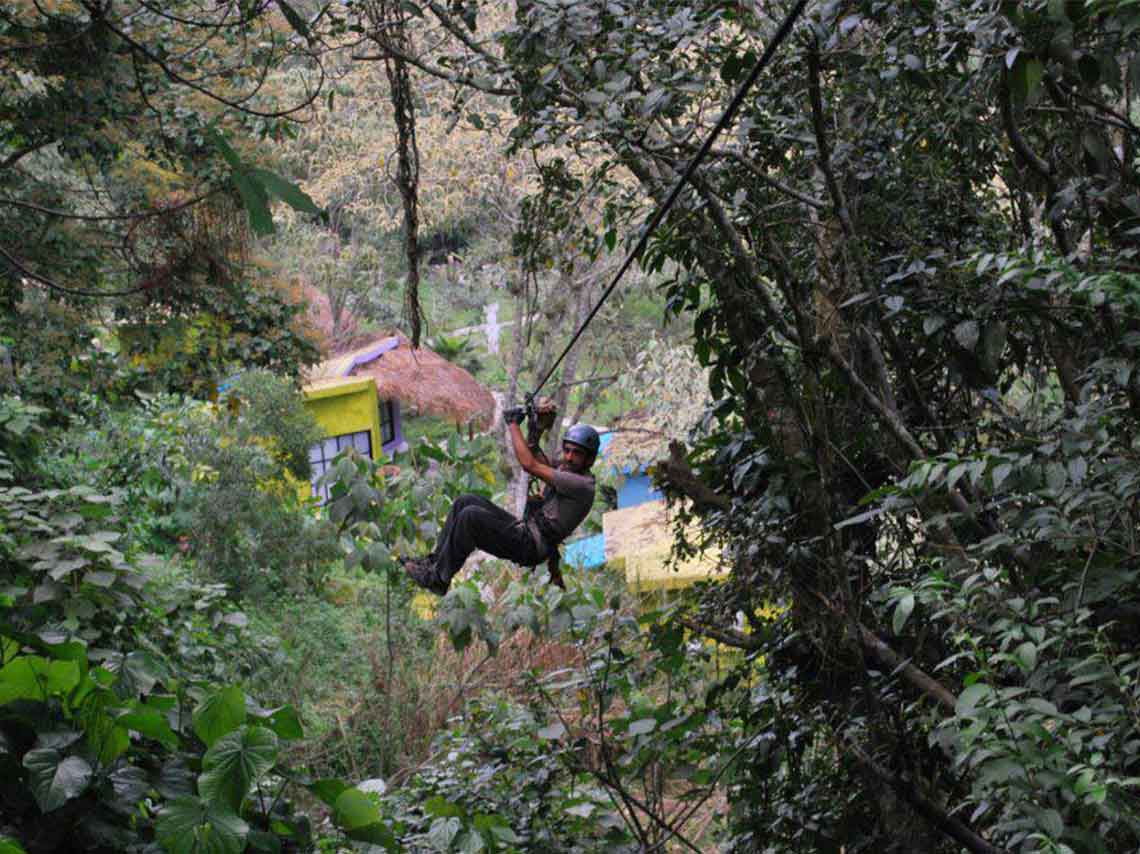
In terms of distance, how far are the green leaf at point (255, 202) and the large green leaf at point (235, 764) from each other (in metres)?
0.89

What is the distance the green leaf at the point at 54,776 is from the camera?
1.78 m

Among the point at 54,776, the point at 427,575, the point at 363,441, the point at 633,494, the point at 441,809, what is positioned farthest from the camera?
the point at 633,494

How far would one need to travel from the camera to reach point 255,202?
4.25 feet

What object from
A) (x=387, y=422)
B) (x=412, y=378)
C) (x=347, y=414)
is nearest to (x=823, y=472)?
(x=412, y=378)

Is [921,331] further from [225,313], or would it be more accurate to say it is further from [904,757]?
[225,313]

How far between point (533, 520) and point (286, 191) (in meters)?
2.88

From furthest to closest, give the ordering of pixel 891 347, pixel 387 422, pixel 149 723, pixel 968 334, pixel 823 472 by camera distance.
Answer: pixel 387 422 → pixel 891 347 → pixel 823 472 → pixel 968 334 → pixel 149 723

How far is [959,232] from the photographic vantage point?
2949mm

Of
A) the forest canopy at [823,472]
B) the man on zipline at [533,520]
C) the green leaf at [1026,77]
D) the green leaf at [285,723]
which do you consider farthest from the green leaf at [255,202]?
the man on zipline at [533,520]

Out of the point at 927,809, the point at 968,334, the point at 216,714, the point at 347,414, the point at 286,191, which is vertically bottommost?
the point at 927,809

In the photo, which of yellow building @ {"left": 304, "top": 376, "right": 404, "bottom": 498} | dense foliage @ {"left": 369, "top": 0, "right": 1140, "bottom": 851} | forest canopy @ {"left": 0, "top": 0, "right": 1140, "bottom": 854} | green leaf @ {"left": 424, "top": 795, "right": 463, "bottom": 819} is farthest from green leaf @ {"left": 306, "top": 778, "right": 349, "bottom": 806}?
yellow building @ {"left": 304, "top": 376, "right": 404, "bottom": 498}

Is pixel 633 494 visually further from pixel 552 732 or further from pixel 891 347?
pixel 891 347

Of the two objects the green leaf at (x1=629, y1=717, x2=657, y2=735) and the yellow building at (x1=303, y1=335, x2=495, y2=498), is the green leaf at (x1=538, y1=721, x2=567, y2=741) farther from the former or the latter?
the yellow building at (x1=303, y1=335, x2=495, y2=498)

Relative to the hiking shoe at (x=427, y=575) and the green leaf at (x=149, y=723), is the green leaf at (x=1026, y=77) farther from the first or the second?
the hiking shoe at (x=427, y=575)
